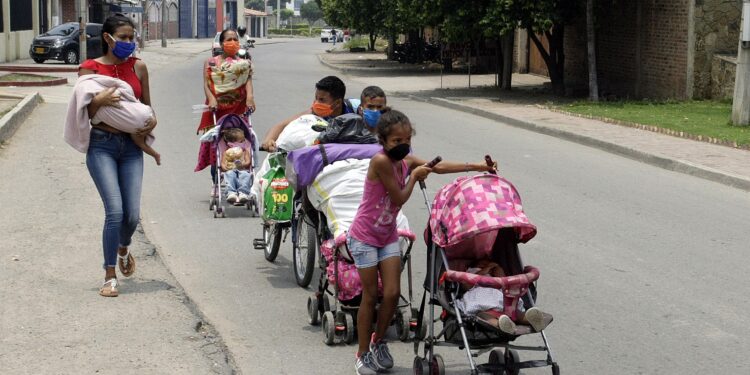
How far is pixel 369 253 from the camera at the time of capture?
595cm

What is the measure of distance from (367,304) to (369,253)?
11.3 inches

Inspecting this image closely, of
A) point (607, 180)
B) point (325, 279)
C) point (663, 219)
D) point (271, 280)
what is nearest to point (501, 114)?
point (607, 180)

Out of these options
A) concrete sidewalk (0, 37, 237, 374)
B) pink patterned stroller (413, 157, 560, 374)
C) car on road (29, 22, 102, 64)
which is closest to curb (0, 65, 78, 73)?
car on road (29, 22, 102, 64)

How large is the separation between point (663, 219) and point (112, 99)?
573cm

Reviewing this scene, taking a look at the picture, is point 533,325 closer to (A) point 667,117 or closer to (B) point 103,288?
(B) point 103,288

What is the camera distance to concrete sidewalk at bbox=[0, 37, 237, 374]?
20.0 feet

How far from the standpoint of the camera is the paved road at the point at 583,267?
650cm

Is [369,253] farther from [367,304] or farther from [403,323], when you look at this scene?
[403,323]

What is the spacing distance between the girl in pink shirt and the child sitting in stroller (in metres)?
5.18

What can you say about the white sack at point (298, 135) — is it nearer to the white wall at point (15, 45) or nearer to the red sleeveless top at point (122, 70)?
the red sleeveless top at point (122, 70)

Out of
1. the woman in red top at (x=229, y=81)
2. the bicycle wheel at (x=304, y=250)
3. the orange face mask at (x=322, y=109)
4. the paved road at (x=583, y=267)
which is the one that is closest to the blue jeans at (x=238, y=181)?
the paved road at (x=583, y=267)

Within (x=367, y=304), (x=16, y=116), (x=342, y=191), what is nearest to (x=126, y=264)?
(x=342, y=191)

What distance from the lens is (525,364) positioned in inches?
211

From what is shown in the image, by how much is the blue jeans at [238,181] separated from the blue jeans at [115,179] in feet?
11.2
